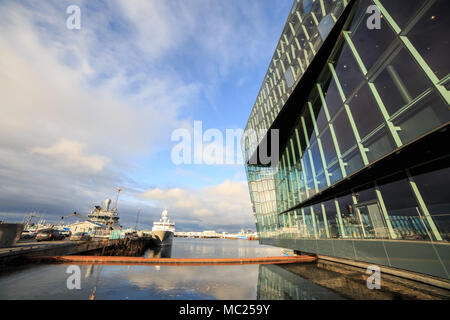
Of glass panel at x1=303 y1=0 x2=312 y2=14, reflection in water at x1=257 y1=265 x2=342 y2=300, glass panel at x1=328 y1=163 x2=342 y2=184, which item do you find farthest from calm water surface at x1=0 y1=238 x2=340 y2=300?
glass panel at x1=303 y1=0 x2=312 y2=14

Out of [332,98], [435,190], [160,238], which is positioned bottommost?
[160,238]

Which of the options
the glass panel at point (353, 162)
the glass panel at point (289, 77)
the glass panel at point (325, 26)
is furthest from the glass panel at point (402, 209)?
the glass panel at point (289, 77)

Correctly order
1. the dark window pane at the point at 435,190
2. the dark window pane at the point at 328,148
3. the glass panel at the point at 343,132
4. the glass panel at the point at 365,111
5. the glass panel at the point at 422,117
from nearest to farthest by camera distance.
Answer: the glass panel at the point at 422,117 → the dark window pane at the point at 435,190 → the glass panel at the point at 365,111 → the glass panel at the point at 343,132 → the dark window pane at the point at 328,148

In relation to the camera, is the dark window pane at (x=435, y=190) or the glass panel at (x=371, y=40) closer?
the dark window pane at (x=435, y=190)

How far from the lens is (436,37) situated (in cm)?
615

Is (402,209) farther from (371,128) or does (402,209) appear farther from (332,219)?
(332,219)

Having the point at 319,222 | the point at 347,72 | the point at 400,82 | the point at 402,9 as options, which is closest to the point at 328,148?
the point at 347,72

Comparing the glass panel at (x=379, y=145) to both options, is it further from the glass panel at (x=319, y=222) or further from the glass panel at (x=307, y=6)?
the glass panel at (x=307, y=6)

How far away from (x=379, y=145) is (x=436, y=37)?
4260 mm

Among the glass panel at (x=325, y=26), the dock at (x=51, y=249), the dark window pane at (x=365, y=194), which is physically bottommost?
the dock at (x=51, y=249)

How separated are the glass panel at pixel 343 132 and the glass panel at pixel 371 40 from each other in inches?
119

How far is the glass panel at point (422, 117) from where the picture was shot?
573cm
